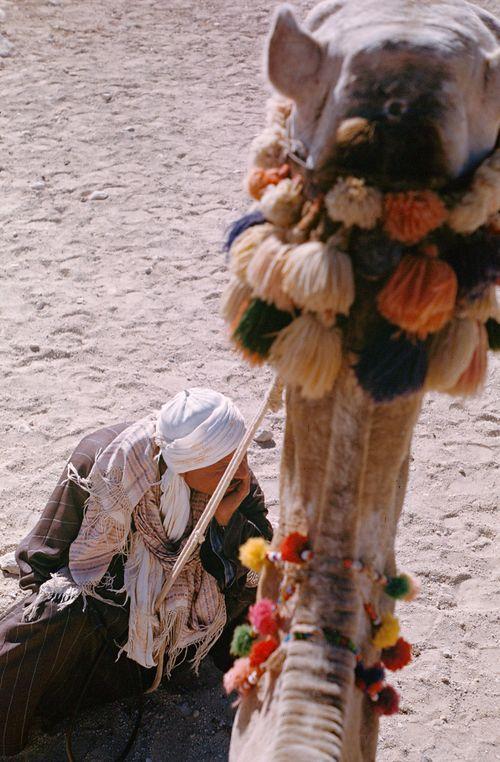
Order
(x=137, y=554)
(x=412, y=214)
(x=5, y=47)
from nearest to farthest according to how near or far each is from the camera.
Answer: (x=412, y=214)
(x=137, y=554)
(x=5, y=47)

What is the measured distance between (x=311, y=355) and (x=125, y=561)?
2.33 meters

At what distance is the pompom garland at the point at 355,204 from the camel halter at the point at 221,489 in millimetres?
599

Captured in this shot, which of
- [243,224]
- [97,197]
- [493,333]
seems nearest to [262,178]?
[243,224]

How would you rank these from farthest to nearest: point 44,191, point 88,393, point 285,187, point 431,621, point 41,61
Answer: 1. point 41,61
2. point 44,191
3. point 88,393
4. point 431,621
5. point 285,187

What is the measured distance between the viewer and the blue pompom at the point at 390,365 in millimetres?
1687

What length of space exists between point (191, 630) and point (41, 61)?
846 cm

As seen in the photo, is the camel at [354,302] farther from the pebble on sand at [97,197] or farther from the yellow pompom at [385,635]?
the pebble on sand at [97,197]

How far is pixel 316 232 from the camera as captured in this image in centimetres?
172

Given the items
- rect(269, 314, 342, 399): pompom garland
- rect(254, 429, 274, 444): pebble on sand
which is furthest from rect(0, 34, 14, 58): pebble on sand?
rect(269, 314, 342, 399): pompom garland

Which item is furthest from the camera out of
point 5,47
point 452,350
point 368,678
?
point 5,47

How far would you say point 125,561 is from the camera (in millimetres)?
3795

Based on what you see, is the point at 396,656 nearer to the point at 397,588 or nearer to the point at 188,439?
the point at 397,588

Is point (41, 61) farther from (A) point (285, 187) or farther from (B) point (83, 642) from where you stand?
(A) point (285, 187)

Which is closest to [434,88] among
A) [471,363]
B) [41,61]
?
[471,363]
